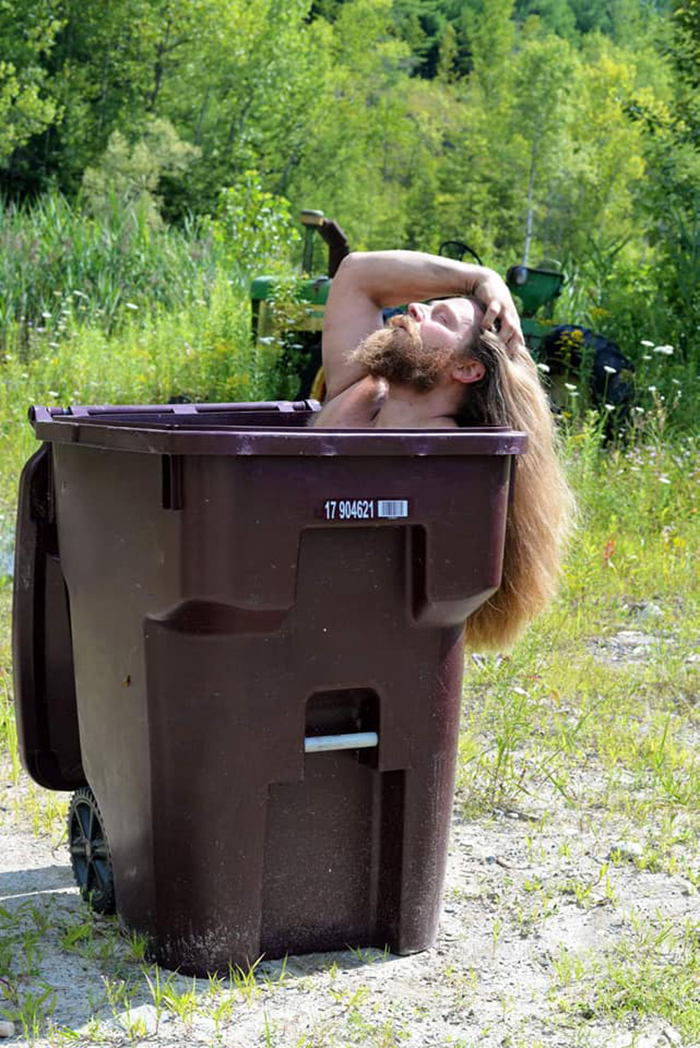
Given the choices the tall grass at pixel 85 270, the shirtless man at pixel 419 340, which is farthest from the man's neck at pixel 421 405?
the tall grass at pixel 85 270

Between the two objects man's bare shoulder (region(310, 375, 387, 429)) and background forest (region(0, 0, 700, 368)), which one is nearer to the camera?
man's bare shoulder (region(310, 375, 387, 429))

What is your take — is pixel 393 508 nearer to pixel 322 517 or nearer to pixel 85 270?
pixel 322 517

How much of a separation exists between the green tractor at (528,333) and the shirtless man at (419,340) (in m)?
3.59

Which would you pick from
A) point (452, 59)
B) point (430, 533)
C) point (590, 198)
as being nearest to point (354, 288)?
point (430, 533)

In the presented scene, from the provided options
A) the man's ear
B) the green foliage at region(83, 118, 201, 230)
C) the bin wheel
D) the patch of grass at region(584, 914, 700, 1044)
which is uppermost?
the green foliage at region(83, 118, 201, 230)

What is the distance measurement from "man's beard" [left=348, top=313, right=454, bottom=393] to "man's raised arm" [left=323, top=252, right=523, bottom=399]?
0.45ft

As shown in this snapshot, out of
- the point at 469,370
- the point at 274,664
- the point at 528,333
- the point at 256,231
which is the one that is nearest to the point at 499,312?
the point at 469,370

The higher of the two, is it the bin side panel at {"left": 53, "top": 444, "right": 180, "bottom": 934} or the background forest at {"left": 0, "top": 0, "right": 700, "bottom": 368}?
the background forest at {"left": 0, "top": 0, "right": 700, "bottom": 368}

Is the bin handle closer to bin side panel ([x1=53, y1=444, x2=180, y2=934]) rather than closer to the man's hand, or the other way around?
bin side panel ([x1=53, y1=444, x2=180, y2=934])

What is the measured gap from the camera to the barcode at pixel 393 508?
2.05m

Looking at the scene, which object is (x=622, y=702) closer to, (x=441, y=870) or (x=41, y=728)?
(x=441, y=870)

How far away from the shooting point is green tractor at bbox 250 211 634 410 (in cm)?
686

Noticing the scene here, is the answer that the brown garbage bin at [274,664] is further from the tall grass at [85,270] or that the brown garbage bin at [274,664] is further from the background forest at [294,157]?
the tall grass at [85,270]

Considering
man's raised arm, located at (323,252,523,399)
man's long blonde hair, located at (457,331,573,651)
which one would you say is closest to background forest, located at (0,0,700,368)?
man's raised arm, located at (323,252,523,399)
